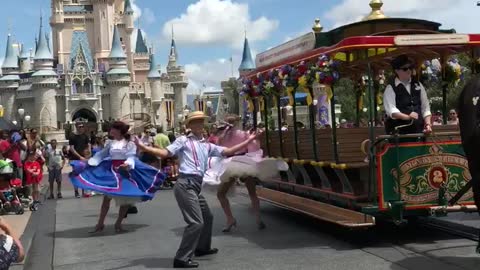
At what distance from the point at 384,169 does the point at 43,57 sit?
11565 centimetres

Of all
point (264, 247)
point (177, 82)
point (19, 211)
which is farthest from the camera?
point (177, 82)

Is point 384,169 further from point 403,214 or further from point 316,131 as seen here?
point 316,131

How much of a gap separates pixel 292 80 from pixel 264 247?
242 centimetres

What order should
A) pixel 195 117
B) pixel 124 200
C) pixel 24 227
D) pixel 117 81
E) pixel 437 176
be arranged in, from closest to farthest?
Result: pixel 195 117, pixel 437 176, pixel 124 200, pixel 24 227, pixel 117 81

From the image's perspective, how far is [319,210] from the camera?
371 inches

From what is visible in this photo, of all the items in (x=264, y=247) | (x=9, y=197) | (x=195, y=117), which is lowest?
(x=264, y=247)

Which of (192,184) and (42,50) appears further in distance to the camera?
(42,50)

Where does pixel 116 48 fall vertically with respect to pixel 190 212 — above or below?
above

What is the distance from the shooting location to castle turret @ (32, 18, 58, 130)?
115688 millimetres

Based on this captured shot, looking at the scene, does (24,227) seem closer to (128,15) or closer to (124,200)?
(124,200)

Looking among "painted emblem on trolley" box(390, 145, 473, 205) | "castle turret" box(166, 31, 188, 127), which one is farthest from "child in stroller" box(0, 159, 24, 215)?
"castle turret" box(166, 31, 188, 127)

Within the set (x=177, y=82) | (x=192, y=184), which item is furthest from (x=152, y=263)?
(x=177, y=82)

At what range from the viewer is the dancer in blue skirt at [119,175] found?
10562 millimetres

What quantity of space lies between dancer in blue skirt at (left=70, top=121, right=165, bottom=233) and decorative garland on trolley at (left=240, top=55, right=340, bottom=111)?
2245mm
